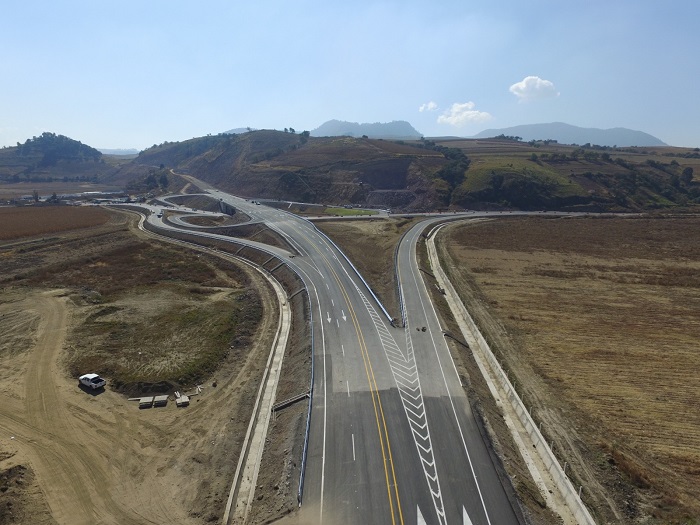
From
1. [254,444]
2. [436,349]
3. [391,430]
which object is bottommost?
[254,444]

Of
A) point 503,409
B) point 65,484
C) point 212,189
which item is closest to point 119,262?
point 65,484

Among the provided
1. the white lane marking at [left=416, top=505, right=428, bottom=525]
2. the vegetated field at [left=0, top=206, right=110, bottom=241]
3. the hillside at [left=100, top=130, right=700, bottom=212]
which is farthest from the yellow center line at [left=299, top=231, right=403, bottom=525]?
the vegetated field at [left=0, top=206, right=110, bottom=241]

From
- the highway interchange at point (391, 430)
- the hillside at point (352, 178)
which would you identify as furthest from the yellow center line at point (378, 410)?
the hillside at point (352, 178)

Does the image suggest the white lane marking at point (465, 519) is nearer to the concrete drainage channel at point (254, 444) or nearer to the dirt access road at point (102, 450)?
the concrete drainage channel at point (254, 444)

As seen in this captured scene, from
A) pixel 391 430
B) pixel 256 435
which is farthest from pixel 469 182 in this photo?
pixel 256 435

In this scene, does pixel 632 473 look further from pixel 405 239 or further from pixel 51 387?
pixel 405 239

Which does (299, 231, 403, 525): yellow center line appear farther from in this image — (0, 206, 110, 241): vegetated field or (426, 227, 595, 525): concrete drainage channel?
(0, 206, 110, 241): vegetated field

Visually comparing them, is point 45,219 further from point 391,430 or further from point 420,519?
point 420,519
